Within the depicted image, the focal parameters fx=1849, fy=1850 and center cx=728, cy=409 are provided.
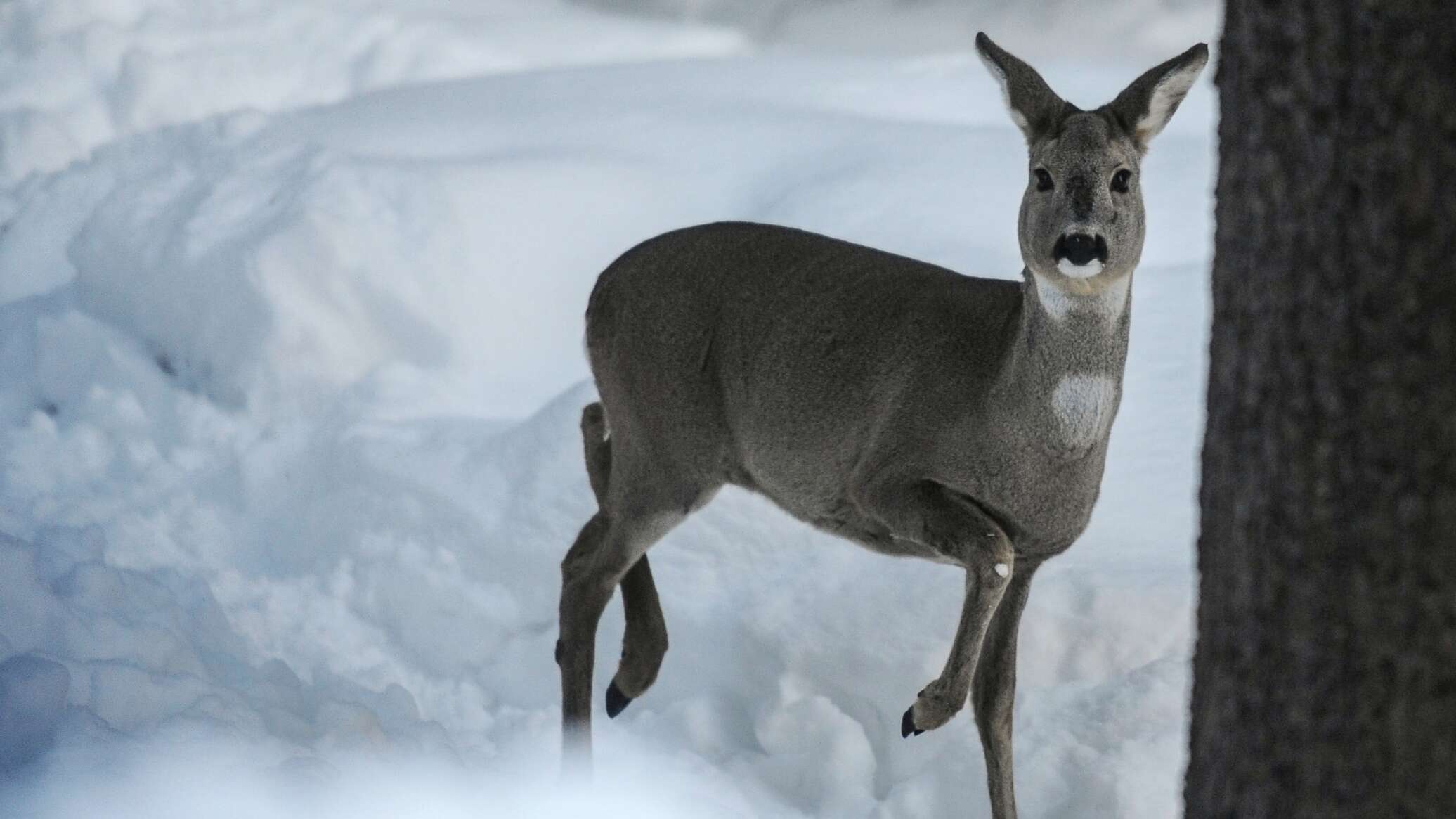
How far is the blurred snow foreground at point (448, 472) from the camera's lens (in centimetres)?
450

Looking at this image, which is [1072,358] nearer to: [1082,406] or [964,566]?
[1082,406]

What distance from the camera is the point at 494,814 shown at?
4.22m

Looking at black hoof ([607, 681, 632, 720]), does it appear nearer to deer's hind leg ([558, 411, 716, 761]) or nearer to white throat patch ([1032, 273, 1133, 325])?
deer's hind leg ([558, 411, 716, 761])

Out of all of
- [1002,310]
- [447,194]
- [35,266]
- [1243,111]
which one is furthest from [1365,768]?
[35,266]

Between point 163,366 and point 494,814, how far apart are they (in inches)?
158

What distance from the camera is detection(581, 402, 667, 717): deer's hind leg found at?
16.2 feet

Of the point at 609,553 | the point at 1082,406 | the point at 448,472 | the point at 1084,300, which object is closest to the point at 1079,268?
the point at 1084,300

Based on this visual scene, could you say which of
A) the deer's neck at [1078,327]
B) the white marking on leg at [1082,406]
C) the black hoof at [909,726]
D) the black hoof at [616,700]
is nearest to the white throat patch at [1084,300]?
the deer's neck at [1078,327]

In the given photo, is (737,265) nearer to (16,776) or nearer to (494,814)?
(494,814)

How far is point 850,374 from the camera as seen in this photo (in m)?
4.17

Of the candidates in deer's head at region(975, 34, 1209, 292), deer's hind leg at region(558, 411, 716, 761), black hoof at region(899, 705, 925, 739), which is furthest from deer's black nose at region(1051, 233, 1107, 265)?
deer's hind leg at region(558, 411, 716, 761)

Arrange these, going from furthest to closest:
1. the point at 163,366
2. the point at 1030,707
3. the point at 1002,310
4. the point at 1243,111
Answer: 1. the point at 163,366
2. the point at 1030,707
3. the point at 1002,310
4. the point at 1243,111

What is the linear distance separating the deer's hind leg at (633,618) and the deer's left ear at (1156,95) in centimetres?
179

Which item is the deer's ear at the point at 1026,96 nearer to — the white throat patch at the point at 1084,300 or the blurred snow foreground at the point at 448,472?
the white throat patch at the point at 1084,300
